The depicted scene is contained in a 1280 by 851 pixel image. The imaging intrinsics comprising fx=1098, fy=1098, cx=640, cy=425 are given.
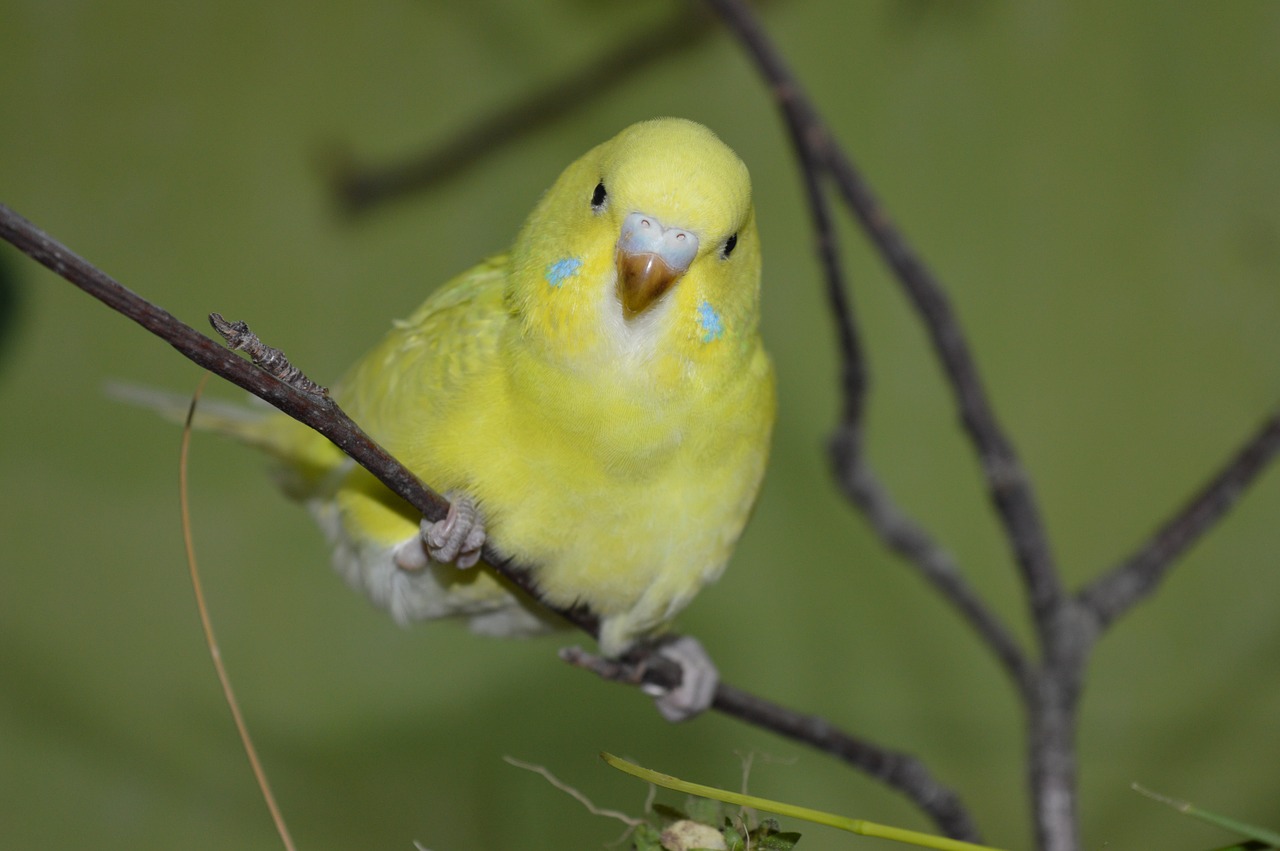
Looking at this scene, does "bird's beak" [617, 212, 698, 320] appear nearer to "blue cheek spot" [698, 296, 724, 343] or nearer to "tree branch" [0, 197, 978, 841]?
"blue cheek spot" [698, 296, 724, 343]

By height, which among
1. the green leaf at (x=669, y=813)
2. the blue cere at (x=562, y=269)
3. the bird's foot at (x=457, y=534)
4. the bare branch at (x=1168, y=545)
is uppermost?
the bare branch at (x=1168, y=545)

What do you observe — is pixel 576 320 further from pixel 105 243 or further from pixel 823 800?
pixel 823 800

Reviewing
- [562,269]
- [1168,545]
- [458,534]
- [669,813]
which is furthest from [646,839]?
[1168,545]

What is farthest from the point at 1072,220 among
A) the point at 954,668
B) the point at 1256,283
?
the point at 954,668

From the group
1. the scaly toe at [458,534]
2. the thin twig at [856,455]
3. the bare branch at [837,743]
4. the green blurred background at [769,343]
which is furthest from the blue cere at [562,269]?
the green blurred background at [769,343]

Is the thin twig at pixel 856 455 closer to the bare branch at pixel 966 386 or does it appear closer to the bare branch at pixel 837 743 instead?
the bare branch at pixel 966 386

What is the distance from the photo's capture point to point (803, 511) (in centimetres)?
271

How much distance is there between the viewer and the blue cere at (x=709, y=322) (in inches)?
36.2

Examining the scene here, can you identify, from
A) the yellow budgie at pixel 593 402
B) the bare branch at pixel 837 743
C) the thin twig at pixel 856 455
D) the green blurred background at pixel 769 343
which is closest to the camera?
the yellow budgie at pixel 593 402

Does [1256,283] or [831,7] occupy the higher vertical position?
[831,7]

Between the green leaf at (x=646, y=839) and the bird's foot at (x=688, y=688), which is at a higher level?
the bird's foot at (x=688, y=688)

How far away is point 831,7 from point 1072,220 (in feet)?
2.56

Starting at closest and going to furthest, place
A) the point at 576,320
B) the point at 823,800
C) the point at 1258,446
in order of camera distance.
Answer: the point at 576,320, the point at 1258,446, the point at 823,800

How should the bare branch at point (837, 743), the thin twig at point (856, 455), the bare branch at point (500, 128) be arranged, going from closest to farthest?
the bare branch at point (837, 743), the thin twig at point (856, 455), the bare branch at point (500, 128)
